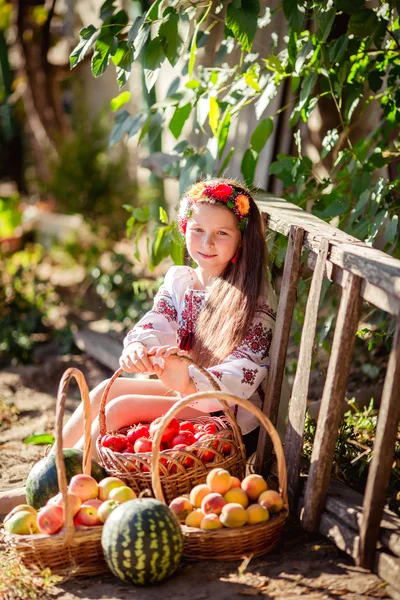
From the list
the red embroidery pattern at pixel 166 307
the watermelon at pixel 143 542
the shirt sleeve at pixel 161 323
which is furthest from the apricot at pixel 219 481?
the red embroidery pattern at pixel 166 307

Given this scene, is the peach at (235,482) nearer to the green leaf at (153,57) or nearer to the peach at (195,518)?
the peach at (195,518)

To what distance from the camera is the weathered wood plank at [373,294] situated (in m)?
2.16

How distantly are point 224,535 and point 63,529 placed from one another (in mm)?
522

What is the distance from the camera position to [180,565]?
2480 mm

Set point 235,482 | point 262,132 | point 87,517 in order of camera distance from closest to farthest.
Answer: point 87,517 < point 235,482 < point 262,132

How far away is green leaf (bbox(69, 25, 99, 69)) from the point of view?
2793 mm

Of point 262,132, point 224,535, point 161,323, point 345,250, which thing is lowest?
point 224,535

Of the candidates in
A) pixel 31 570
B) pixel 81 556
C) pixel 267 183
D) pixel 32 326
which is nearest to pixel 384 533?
pixel 81 556

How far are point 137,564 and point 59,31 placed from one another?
8.74 meters

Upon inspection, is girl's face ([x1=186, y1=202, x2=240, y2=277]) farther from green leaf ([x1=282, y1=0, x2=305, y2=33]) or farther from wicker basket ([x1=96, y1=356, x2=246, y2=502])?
green leaf ([x1=282, y1=0, x2=305, y2=33])

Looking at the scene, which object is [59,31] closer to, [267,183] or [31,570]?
[267,183]

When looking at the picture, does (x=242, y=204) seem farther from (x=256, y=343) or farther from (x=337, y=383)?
(x=337, y=383)

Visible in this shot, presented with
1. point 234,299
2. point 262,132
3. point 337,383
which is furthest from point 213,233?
point 337,383

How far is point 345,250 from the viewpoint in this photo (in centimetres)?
245
